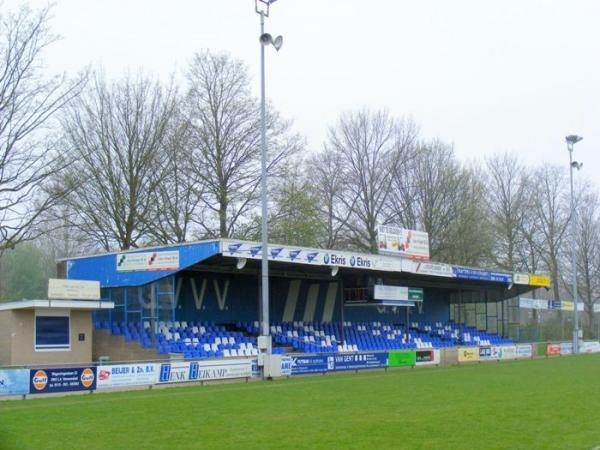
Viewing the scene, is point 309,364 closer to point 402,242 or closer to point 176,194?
point 402,242

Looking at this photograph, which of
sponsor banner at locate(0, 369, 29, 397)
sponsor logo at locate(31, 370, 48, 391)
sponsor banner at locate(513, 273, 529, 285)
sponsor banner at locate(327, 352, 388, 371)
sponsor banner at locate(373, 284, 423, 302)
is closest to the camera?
sponsor banner at locate(0, 369, 29, 397)

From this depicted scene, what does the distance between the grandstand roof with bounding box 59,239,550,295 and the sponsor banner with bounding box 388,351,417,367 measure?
4.59 m

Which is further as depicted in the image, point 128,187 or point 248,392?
point 128,187

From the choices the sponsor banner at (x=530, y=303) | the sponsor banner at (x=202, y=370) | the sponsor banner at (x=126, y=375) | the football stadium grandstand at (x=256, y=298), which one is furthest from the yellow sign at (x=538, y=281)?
the sponsor banner at (x=126, y=375)

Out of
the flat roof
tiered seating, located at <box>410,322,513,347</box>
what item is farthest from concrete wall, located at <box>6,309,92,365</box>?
tiered seating, located at <box>410,322,513,347</box>

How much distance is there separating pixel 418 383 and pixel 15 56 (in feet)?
58.1

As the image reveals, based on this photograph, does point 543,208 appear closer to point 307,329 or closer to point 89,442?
point 307,329

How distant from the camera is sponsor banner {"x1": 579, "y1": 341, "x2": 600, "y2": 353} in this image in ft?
183

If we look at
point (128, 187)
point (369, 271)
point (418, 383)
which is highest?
point (128, 187)

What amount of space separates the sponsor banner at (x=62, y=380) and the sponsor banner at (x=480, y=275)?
26605mm

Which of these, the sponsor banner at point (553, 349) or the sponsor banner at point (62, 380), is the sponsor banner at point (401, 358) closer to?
the sponsor banner at point (62, 380)

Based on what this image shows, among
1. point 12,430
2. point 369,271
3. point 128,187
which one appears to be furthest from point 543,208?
point 12,430

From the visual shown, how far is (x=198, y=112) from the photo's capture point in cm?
Result: 4488

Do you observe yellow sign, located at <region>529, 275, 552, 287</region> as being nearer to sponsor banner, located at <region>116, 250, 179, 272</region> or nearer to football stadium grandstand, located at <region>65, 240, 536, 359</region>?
football stadium grandstand, located at <region>65, 240, 536, 359</region>
